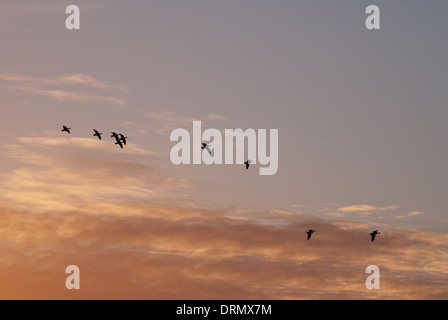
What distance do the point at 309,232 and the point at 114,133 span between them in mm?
54424

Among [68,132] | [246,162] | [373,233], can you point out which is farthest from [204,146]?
[373,233]

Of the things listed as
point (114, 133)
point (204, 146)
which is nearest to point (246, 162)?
point (204, 146)

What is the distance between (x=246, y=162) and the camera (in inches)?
7323

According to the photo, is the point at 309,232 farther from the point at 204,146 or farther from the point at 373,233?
the point at 204,146

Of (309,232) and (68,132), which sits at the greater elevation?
(68,132)

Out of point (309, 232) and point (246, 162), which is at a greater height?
point (246, 162)

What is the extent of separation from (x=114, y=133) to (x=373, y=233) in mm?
68409

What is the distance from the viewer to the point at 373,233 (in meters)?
184

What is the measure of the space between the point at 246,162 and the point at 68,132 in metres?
43.3

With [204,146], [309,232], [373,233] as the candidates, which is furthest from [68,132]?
[373,233]

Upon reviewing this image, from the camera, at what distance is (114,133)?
192 meters

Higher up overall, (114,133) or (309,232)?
(114,133)

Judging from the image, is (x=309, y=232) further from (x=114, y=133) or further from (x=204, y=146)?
(x=114, y=133)

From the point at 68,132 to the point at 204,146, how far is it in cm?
3352
